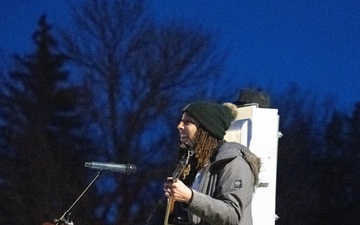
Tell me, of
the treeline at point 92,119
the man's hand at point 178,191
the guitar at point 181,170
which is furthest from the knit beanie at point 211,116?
the treeline at point 92,119

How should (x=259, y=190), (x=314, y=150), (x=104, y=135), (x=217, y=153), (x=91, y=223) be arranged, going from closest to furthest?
(x=217, y=153)
(x=259, y=190)
(x=91, y=223)
(x=104, y=135)
(x=314, y=150)

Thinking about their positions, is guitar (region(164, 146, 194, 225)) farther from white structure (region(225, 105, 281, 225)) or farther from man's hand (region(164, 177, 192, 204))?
white structure (region(225, 105, 281, 225))

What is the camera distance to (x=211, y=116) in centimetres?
313

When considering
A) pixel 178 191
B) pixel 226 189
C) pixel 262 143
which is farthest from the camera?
pixel 262 143

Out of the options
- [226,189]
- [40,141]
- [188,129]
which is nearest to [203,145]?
[188,129]

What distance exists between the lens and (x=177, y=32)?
18.5m

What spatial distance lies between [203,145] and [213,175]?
144 mm

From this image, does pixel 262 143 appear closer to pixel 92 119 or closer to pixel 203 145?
pixel 203 145

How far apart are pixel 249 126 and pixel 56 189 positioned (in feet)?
43.1

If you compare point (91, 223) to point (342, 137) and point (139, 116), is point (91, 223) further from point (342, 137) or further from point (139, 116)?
point (342, 137)

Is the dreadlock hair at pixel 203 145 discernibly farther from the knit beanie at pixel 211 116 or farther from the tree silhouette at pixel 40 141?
the tree silhouette at pixel 40 141

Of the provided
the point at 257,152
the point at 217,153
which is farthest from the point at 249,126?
the point at 217,153

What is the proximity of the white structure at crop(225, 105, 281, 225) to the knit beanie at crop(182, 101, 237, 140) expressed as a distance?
0.78 meters

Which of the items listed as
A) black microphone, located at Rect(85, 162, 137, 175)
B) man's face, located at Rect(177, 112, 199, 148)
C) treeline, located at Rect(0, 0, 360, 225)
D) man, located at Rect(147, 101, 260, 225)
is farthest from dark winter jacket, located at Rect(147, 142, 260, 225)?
treeline, located at Rect(0, 0, 360, 225)
